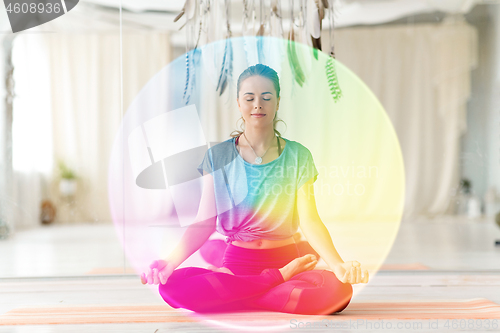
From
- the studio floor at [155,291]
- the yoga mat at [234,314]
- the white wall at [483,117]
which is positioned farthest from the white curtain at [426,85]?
the yoga mat at [234,314]

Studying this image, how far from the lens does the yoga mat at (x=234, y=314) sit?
4.19 ft

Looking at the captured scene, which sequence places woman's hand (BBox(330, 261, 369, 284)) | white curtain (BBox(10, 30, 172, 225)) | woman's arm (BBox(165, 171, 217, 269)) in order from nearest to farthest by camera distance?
woman's hand (BBox(330, 261, 369, 284)) < woman's arm (BBox(165, 171, 217, 269)) < white curtain (BBox(10, 30, 172, 225))

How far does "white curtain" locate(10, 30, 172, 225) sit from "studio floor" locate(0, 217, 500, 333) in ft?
0.58

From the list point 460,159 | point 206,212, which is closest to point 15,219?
point 206,212

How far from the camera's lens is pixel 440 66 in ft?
7.30

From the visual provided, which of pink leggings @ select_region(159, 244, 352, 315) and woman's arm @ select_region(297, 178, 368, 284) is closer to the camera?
woman's arm @ select_region(297, 178, 368, 284)

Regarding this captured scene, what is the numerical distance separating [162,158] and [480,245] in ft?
5.92

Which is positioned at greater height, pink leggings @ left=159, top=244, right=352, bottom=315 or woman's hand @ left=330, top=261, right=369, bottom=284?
woman's hand @ left=330, top=261, right=369, bottom=284

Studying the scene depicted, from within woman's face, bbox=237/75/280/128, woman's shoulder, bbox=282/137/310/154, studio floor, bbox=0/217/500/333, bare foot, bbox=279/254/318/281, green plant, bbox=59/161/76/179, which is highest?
woman's face, bbox=237/75/280/128

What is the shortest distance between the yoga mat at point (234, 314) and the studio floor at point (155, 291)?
2cm

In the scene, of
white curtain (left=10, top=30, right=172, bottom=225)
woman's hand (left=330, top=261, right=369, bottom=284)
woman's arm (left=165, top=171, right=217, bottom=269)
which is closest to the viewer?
woman's hand (left=330, top=261, right=369, bottom=284)

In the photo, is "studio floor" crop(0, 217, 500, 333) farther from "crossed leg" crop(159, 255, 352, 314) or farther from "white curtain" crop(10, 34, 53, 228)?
"white curtain" crop(10, 34, 53, 228)

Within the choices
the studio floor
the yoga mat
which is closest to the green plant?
the studio floor

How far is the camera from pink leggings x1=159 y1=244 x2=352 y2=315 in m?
1.21
